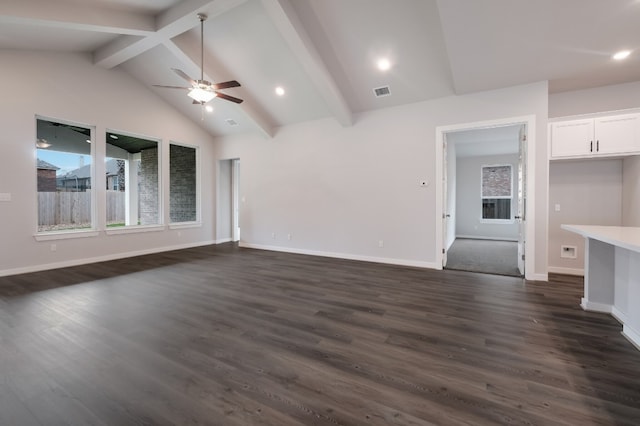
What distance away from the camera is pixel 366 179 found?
17.9 feet

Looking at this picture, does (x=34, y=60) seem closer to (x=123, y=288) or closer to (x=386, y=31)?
(x=123, y=288)

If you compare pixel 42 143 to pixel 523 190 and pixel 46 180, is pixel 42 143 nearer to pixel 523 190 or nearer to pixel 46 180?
pixel 46 180

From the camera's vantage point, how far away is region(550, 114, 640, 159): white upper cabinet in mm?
3688

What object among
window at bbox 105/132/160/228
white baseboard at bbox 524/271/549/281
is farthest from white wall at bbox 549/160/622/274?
window at bbox 105/132/160/228

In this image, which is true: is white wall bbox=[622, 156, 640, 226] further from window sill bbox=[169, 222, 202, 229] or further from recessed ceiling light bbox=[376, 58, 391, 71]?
window sill bbox=[169, 222, 202, 229]

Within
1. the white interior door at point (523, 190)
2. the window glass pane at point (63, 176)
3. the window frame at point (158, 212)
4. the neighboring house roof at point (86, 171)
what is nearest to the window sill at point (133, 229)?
the window frame at point (158, 212)

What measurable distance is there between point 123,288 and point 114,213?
9.53 feet

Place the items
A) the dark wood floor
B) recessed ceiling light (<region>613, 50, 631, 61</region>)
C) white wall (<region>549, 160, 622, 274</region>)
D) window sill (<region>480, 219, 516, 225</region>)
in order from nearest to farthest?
the dark wood floor, recessed ceiling light (<region>613, 50, 631, 61</region>), white wall (<region>549, 160, 622, 274</region>), window sill (<region>480, 219, 516, 225</region>)

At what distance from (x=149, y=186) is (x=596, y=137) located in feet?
28.0

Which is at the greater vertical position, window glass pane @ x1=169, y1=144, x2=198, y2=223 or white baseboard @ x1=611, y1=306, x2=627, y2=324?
window glass pane @ x1=169, y1=144, x2=198, y2=223

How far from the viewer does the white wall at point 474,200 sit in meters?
8.83

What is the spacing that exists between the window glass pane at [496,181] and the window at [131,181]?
→ 990 centimetres

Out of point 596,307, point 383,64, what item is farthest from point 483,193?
point 596,307

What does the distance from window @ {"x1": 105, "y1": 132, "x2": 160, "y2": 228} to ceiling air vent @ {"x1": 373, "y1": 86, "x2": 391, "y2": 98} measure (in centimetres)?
526
